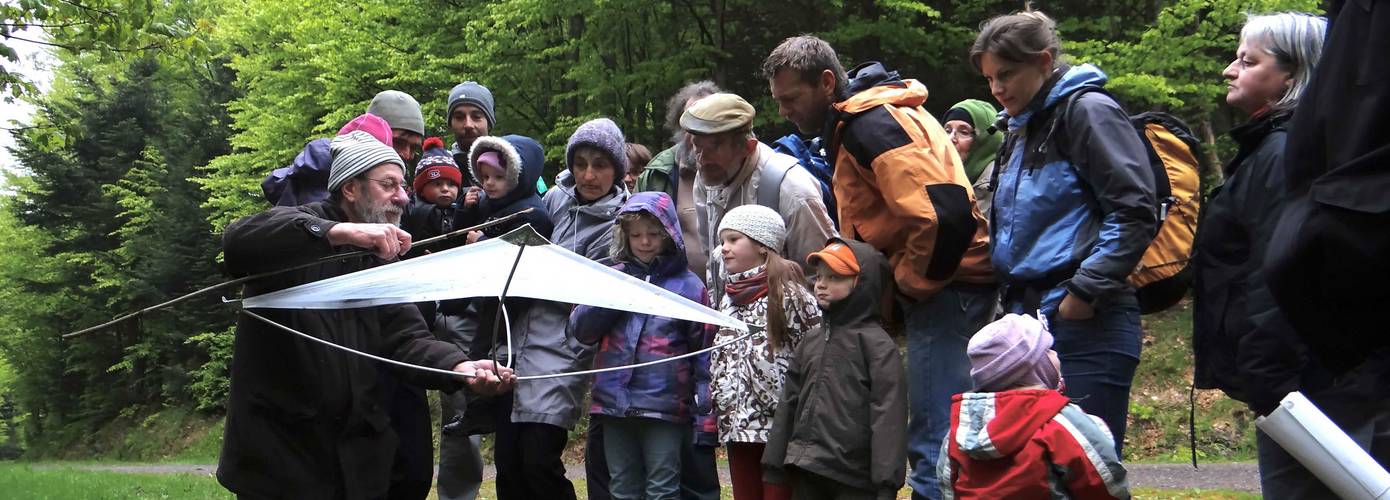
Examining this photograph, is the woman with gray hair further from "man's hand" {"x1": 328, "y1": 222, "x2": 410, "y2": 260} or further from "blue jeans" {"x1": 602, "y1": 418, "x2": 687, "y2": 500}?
"man's hand" {"x1": 328, "y1": 222, "x2": 410, "y2": 260}

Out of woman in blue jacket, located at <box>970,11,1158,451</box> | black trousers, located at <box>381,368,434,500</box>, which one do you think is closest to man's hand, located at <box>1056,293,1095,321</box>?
woman in blue jacket, located at <box>970,11,1158,451</box>

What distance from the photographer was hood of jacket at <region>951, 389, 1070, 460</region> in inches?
159

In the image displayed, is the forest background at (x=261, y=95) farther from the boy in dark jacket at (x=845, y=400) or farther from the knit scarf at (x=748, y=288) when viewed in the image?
the boy in dark jacket at (x=845, y=400)

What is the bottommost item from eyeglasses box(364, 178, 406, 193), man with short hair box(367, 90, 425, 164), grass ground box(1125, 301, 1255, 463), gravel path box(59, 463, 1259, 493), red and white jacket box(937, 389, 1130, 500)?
grass ground box(1125, 301, 1255, 463)

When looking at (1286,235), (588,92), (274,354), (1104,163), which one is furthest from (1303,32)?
(588,92)

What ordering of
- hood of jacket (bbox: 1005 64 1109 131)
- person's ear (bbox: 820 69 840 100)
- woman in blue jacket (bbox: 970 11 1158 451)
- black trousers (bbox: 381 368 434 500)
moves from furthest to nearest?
black trousers (bbox: 381 368 434 500)
person's ear (bbox: 820 69 840 100)
hood of jacket (bbox: 1005 64 1109 131)
woman in blue jacket (bbox: 970 11 1158 451)

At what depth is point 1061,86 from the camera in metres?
4.49

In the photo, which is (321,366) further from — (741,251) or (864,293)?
(864,293)

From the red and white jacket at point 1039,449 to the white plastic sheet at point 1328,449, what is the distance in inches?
82.0

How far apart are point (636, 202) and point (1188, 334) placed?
12.3 metres

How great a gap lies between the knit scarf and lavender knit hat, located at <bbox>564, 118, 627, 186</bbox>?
4.04 feet

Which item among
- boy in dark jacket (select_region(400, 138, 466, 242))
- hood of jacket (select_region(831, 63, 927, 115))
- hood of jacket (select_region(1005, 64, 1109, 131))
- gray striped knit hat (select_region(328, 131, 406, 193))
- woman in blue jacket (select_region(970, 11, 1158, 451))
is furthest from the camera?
boy in dark jacket (select_region(400, 138, 466, 242))

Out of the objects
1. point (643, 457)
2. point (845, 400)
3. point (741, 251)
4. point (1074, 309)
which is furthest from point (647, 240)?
point (1074, 309)

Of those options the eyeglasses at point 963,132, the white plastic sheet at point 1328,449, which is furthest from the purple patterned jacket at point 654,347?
the white plastic sheet at point 1328,449
